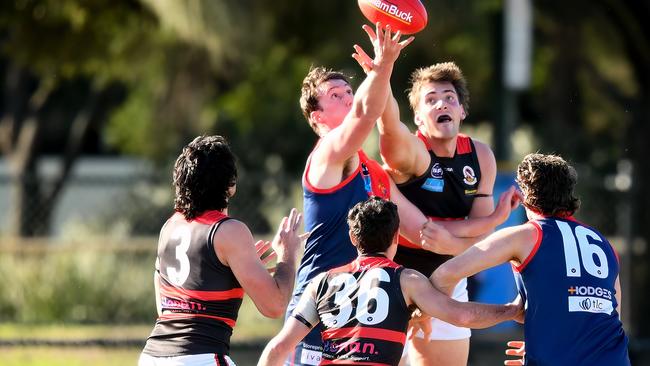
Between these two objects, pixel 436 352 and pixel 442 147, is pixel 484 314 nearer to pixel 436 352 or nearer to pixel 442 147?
pixel 436 352

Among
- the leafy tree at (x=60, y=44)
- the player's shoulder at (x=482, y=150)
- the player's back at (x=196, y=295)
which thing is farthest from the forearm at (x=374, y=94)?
the leafy tree at (x=60, y=44)

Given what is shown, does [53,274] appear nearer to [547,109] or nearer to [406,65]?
[406,65]

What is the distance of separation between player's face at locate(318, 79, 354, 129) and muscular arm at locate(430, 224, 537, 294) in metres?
1.18

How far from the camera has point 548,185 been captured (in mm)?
4484

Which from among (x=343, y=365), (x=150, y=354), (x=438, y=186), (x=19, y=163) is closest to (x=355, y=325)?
(x=343, y=365)

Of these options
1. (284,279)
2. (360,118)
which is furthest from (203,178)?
(360,118)

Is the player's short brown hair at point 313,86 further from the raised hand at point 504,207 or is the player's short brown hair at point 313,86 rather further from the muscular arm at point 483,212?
the raised hand at point 504,207

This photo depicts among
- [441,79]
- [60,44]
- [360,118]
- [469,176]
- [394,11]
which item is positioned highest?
[60,44]

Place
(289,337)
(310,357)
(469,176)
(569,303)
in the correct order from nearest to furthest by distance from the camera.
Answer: (569,303) < (289,337) < (310,357) < (469,176)

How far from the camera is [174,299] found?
15.3 feet

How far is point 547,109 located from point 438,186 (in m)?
12.4

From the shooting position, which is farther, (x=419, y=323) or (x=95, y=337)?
(x=95, y=337)

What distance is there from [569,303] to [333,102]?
166 cm

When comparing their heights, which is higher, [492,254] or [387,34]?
[387,34]
